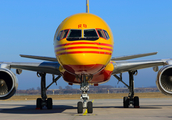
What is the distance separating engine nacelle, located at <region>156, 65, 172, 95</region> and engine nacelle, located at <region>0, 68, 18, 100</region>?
746cm

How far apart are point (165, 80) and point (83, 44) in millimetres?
5945

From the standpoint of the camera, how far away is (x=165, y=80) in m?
15.0

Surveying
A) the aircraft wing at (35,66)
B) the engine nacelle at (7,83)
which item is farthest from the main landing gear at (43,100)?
the engine nacelle at (7,83)

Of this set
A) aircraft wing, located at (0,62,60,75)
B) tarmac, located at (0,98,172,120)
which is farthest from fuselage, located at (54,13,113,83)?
aircraft wing, located at (0,62,60,75)

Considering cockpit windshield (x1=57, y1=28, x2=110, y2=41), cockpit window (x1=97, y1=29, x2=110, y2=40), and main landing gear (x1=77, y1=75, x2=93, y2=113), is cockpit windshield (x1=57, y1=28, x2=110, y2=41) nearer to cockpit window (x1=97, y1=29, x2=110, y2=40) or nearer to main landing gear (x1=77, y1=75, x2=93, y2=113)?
cockpit window (x1=97, y1=29, x2=110, y2=40)

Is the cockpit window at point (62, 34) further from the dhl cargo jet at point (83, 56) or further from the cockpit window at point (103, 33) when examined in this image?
the cockpit window at point (103, 33)

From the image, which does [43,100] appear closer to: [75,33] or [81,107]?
[81,107]

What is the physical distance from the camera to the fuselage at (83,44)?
1126cm

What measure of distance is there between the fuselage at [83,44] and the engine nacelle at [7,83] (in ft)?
11.8

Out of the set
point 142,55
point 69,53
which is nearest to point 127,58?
point 142,55

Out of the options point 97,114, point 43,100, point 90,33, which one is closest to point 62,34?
Answer: point 90,33

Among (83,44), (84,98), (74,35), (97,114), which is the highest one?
(74,35)

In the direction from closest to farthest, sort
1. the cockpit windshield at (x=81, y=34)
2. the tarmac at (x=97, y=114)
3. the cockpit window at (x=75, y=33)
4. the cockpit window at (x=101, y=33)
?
1. the tarmac at (x=97, y=114)
2. the cockpit windshield at (x=81, y=34)
3. the cockpit window at (x=75, y=33)
4. the cockpit window at (x=101, y=33)

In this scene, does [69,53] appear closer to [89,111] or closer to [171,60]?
[89,111]
